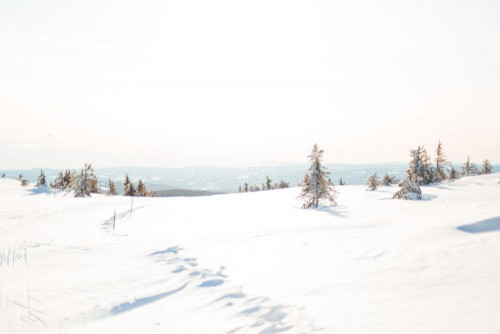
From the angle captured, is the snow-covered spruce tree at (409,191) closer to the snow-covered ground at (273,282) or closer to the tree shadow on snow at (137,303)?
the snow-covered ground at (273,282)

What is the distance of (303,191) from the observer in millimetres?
22875

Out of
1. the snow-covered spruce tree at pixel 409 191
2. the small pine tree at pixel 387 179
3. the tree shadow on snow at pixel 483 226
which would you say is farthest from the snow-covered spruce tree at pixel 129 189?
the tree shadow on snow at pixel 483 226

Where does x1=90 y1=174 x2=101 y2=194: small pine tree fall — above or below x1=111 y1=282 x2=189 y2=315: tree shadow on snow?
above

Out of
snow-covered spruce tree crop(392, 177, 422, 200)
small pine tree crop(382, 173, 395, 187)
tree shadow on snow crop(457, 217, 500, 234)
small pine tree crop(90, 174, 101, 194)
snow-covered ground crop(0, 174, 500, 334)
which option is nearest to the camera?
snow-covered ground crop(0, 174, 500, 334)

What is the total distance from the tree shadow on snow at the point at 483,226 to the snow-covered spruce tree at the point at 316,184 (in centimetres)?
1291

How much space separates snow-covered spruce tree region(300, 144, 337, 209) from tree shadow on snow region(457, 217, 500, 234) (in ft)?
42.4

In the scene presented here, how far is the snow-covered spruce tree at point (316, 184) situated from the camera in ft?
72.7

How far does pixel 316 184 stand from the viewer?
2252cm

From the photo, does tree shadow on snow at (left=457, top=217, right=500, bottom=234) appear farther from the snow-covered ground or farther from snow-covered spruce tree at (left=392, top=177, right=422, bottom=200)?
snow-covered spruce tree at (left=392, top=177, right=422, bottom=200)

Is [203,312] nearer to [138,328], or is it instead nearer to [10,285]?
[138,328]

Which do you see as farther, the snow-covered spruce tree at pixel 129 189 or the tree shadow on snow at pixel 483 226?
the snow-covered spruce tree at pixel 129 189

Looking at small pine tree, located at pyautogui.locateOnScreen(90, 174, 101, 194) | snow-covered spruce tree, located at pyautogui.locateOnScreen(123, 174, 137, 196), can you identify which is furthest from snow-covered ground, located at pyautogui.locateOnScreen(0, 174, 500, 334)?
snow-covered spruce tree, located at pyautogui.locateOnScreen(123, 174, 137, 196)

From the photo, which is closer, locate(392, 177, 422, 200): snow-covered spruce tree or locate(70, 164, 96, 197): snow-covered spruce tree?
locate(392, 177, 422, 200): snow-covered spruce tree

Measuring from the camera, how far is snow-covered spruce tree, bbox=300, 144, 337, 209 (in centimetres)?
2216
